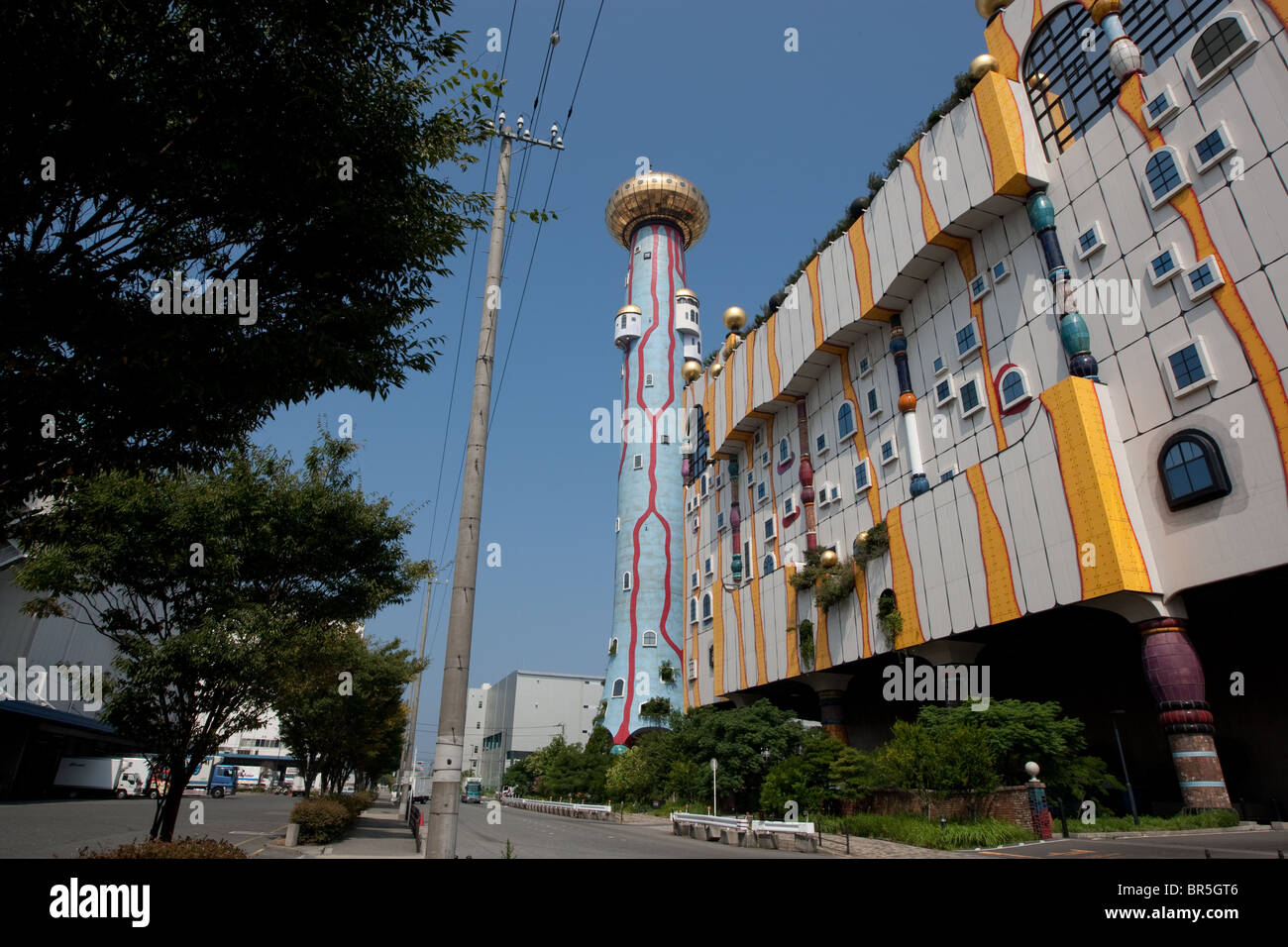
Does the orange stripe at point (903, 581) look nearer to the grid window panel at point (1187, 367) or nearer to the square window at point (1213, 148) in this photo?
the grid window panel at point (1187, 367)

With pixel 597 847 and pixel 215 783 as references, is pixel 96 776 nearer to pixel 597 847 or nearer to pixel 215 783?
pixel 215 783

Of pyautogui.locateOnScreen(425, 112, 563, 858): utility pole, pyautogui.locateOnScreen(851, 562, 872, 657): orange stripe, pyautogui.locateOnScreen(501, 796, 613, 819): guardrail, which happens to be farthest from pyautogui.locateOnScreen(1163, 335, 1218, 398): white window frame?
pyautogui.locateOnScreen(501, 796, 613, 819): guardrail

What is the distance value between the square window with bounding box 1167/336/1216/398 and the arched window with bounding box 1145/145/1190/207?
4.58 m

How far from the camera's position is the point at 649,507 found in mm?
53969

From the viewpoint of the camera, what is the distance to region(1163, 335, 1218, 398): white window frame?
19672 mm

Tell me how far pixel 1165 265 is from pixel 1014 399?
5853mm

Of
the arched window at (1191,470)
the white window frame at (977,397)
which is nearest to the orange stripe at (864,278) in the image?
the white window frame at (977,397)

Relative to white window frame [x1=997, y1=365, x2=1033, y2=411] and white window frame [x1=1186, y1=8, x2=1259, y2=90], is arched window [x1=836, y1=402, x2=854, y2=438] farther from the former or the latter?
white window frame [x1=1186, y1=8, x2=1259, y2=90]

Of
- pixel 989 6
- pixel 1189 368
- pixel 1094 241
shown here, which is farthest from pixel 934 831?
pixel 989 6

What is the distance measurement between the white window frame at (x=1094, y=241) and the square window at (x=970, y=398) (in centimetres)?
535

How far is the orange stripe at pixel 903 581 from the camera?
27.5m

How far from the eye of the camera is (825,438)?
36125mm
